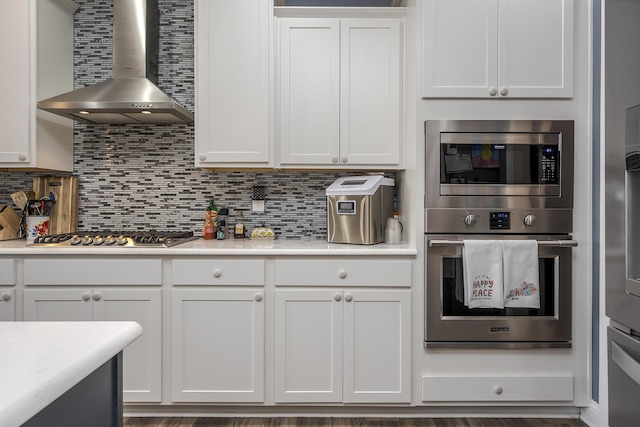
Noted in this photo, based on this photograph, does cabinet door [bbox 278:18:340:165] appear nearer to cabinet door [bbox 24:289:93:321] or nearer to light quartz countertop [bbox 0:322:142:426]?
cabinet door [bbox 24:289:93:321]

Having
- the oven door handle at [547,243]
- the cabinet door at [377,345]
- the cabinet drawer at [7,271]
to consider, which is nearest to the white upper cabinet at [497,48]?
the oven door handle at [547,243]

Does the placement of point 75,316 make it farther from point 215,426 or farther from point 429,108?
point 429,108

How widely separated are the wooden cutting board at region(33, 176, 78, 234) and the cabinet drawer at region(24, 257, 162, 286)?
0.63 m

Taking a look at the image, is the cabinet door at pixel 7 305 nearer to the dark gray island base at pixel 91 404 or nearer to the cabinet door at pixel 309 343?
the cabinet door at pixel 309 343

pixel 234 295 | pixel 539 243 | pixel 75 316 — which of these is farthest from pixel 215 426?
pixel 539 243

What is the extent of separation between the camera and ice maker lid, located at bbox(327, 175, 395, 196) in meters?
2.51

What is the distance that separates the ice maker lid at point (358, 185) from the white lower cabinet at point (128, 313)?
3.59 ft

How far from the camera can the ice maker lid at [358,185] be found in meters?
2.51

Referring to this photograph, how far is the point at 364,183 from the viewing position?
8.46 ft

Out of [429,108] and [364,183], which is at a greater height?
[429,108]

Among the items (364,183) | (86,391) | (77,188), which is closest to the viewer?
(86,391)

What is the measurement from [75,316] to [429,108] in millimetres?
2076

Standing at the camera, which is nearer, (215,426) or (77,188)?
(215,426)

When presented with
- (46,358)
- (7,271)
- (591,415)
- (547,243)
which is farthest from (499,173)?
(7,271)
